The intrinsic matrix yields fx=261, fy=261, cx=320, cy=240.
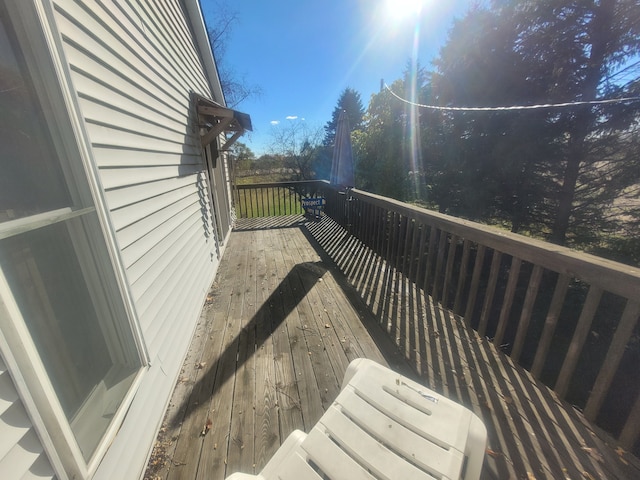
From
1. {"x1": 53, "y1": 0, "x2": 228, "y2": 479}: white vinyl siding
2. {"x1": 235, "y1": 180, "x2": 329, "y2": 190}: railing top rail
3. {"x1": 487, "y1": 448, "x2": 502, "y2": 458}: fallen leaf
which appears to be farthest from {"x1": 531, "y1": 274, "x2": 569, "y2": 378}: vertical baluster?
{"x1": 235, "y1": 180, "x2": 329, "y2": 190}: railing top rail

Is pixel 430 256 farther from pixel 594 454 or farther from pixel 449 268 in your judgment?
pixel 594 454

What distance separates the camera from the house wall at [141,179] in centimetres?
120

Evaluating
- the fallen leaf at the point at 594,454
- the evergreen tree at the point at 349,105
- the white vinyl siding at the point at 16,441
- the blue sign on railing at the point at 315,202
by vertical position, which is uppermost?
the evergreen tree at the point at 349,105

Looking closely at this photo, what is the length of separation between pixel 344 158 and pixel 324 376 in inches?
152

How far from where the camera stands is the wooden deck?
1.37 m

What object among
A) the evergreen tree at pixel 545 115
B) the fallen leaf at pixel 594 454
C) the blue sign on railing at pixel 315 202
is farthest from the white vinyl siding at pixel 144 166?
the evergreen tree at pixel 545 115

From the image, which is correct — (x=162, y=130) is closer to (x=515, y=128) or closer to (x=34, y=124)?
(x=34, y=124)

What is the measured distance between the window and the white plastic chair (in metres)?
0.72

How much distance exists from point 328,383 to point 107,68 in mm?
2409

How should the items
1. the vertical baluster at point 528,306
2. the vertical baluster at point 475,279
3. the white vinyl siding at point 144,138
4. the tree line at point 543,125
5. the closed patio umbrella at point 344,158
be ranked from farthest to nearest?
the tree line at point 543,125 < the closed patio umbrella at point 344,158 < the vertical baluster at point 475,279 < the vertical baluster at point 528,306 < the white vinyl siding at point 144,138

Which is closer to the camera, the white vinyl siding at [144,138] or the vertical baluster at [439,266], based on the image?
the white vinyl siding at [144,138]

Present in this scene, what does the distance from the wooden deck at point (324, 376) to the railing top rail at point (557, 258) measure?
0.84 meters

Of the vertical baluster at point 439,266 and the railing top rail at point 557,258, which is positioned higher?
the railing top rail at point 557,258

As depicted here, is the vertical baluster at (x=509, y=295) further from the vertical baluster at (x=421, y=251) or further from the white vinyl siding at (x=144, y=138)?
the white vinyl siding at (x=144, y=138)
